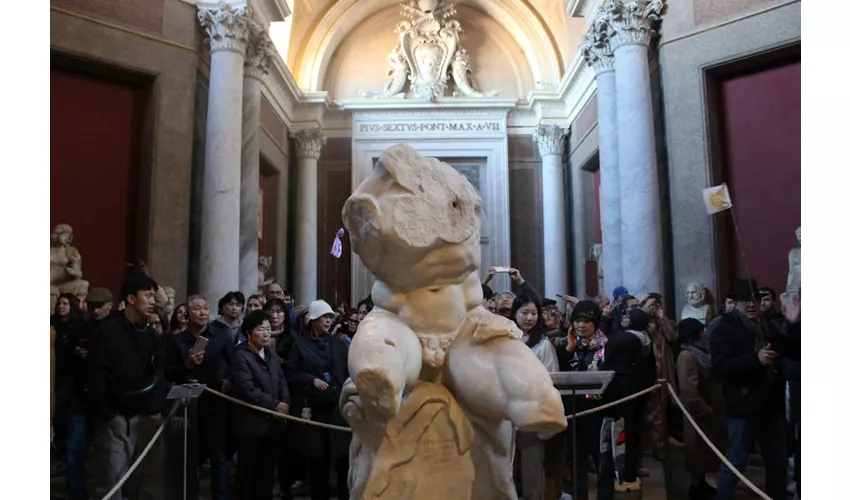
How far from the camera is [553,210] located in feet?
52.3

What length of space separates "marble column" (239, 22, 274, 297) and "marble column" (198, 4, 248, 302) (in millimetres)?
836

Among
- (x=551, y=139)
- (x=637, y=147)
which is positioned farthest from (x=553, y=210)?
(x=637, y=147)

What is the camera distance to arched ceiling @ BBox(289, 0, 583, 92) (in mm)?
16672

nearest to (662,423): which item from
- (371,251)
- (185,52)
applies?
(371,251)

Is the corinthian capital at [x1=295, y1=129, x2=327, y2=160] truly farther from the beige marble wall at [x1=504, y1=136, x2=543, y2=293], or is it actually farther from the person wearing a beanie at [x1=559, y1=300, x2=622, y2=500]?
the person wearing a beanie at [x1=559, y1=300, x2=622, y2=500]

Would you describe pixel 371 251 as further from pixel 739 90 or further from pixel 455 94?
pixel 455 94

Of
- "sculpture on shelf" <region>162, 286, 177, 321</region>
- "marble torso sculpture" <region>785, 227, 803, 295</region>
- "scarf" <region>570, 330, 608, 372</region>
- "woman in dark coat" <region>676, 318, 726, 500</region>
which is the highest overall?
"marble torso sculpture" <region>785, 227, 803, 295</region>

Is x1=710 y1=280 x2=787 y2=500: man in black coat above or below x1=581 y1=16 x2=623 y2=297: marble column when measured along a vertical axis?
below

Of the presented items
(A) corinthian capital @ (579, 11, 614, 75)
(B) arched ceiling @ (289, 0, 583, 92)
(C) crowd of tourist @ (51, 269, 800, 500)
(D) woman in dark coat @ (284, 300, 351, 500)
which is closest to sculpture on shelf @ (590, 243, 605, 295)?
(A) corinthian capital @ (579, 11, 614, 75)

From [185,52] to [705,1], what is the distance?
23.8 ft

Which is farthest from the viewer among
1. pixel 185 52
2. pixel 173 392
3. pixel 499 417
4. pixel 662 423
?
pixel 185 52

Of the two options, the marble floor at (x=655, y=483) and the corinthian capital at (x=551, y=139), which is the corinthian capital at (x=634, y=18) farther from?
the corinthian capital at (x=551, y=139)

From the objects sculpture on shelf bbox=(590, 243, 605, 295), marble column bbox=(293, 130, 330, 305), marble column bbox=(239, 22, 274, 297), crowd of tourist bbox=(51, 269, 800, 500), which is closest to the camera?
crowd of tourist bbox=(51, 269, 800, 500)

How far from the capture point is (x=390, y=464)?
262 centimetres
